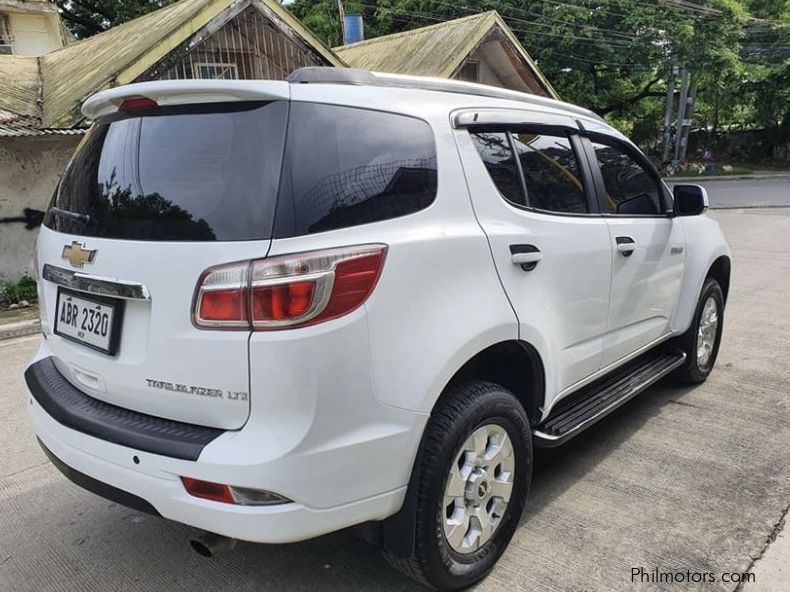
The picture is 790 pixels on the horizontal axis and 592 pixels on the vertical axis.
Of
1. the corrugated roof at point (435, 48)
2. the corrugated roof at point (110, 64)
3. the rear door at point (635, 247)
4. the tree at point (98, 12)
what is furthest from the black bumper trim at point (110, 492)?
the tree at point (98, 12)

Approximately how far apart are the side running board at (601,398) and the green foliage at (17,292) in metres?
7.82

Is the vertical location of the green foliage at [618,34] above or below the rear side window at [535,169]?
above

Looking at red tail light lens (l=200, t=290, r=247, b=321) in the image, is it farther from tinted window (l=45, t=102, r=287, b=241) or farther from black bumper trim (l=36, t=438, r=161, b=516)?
black bumper trim (l=36, t=438, r=161, b=516)

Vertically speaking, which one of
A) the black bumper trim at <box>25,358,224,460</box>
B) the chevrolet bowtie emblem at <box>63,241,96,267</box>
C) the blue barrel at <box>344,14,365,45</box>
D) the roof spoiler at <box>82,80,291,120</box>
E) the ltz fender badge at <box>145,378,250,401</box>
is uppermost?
the blue barrel at <box>344,14,365,45</box>

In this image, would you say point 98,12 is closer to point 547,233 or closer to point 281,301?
point 547,233

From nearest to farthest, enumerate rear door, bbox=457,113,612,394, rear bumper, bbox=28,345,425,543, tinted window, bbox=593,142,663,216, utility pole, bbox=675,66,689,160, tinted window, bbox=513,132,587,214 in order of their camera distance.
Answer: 1. rear bumper, bbox=28,345,425,543
2. rear door, bbox=457,113,612,394
3. tinted window, bbox=513,132,587,214
4. tinted window, bbox=593,142,663,216
5. utility pole, bbox=675,66,689,160

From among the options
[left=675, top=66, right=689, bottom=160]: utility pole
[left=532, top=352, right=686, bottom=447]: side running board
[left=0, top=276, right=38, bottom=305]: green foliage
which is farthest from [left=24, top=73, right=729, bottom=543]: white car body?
[left=675, top=66, right=689, bottom=160]: utility pole

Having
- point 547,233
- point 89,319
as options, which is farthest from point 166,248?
point 547,233

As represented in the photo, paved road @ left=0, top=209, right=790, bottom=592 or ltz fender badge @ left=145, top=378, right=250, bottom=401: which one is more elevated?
ltz fender badge @ left=145, top=378, right=250, bottom=401

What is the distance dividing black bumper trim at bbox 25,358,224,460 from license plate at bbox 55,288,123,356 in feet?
0.69

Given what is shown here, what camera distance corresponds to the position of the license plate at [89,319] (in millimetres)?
2170

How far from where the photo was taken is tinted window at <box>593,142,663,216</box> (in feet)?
11.4

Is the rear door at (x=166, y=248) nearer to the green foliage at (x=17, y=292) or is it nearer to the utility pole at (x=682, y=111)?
the green foliage at (x=17, y=292)

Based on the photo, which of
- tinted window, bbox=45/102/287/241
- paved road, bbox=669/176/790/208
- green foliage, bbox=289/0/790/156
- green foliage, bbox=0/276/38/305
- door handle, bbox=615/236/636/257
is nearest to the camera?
tinted window, bbox=45/102/287/241
